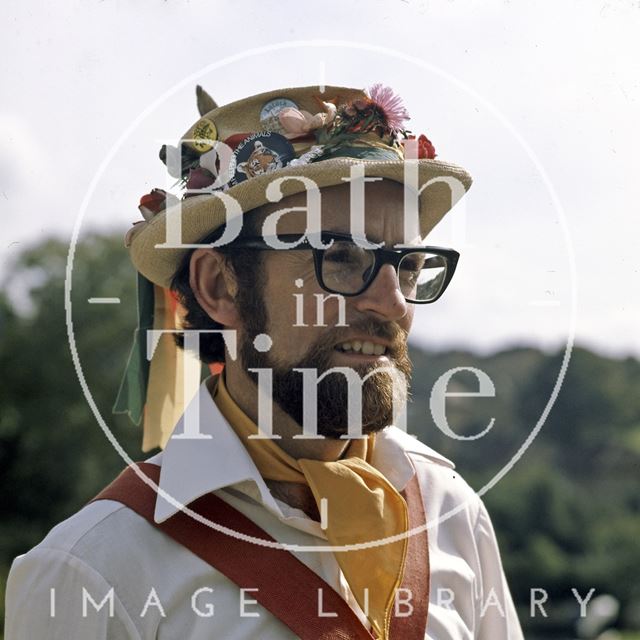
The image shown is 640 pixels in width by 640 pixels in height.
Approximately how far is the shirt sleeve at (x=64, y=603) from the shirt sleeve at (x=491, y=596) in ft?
3.33

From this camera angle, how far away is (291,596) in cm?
257

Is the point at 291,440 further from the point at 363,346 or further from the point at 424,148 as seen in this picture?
the point at 424,148

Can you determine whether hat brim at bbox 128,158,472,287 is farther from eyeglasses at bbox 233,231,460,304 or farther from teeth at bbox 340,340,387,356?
teeth at bbox 340,340,387,356

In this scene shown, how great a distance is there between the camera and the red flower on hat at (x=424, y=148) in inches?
118

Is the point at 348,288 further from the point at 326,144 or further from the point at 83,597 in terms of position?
the point at 83,597

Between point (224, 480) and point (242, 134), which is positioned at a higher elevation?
point (242, 134)

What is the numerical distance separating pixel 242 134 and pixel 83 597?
1.29 meters

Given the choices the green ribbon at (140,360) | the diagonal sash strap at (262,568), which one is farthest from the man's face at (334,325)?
the green ribbon at (140,360)

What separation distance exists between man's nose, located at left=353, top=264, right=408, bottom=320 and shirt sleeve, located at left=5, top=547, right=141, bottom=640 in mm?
916

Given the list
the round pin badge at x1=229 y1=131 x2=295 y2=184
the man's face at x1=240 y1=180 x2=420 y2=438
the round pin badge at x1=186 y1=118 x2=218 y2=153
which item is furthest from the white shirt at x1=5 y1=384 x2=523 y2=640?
the round pin badge at x1=186 y1=118 x2=218 y2=153

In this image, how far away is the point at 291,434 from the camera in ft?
9.24

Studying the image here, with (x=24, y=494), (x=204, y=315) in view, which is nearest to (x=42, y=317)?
(x=24, y=494)

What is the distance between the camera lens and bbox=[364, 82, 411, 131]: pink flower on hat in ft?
9.66

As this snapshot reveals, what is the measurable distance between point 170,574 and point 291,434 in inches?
19.6
